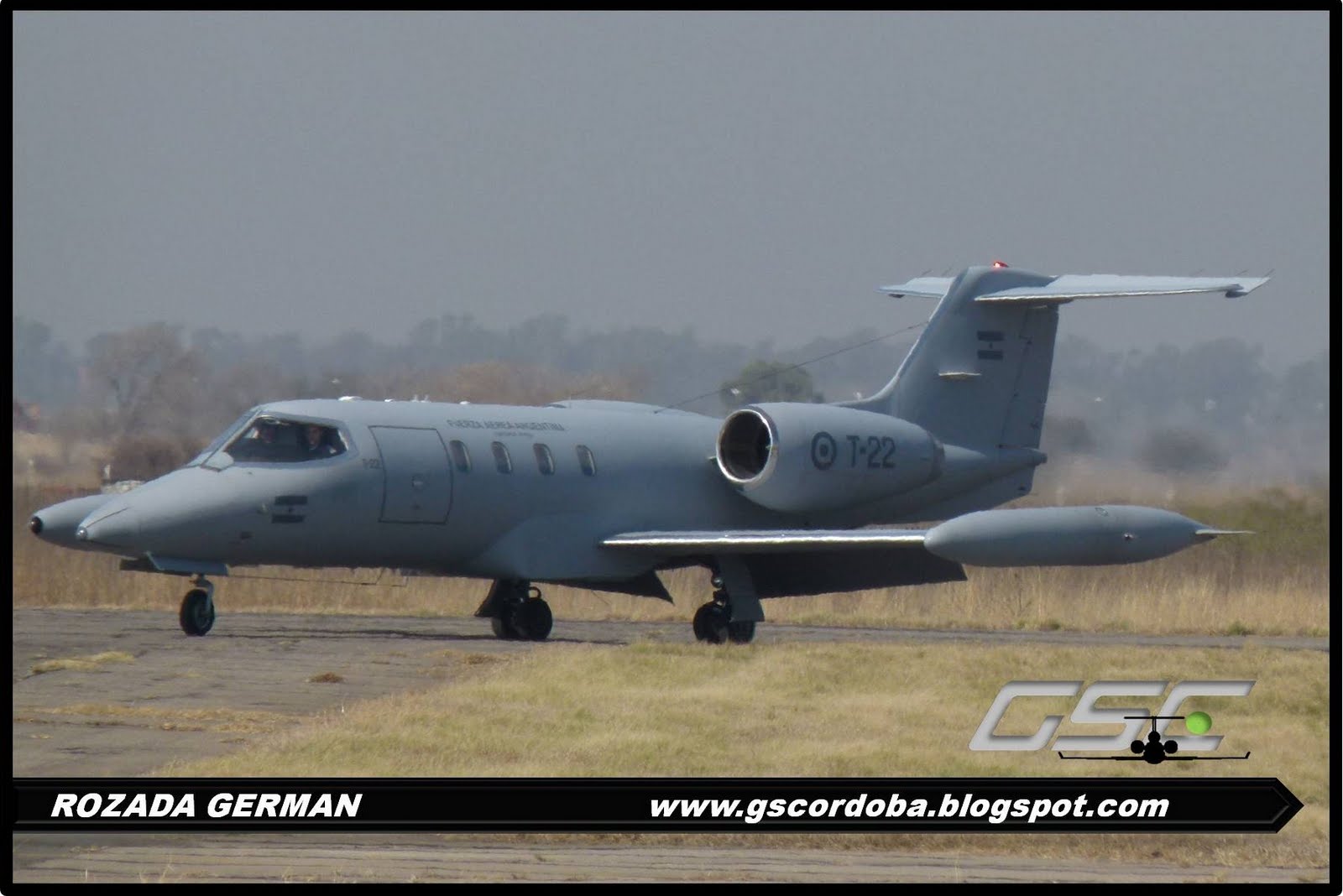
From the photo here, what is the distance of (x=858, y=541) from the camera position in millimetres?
21422

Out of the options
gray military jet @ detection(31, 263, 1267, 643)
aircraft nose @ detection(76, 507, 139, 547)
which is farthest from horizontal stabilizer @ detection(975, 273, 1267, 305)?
aircraft nose @ detection(76, 507, 139, 547)

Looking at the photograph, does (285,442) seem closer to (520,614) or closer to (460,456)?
(460,456)

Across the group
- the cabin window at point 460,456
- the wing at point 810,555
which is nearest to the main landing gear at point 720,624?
the wing at point 810,555

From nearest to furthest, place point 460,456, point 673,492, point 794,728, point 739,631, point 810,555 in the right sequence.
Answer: point 794,728
point 460,456
point 739,631
point 810,555
point 673,492

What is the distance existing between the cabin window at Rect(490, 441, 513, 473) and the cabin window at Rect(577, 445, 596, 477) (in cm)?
107

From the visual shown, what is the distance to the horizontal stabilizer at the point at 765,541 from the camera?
70.0 feet

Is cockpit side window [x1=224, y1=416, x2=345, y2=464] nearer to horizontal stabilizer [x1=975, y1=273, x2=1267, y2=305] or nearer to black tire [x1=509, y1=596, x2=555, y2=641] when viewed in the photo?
black tire [x1=509, y1=596, x2=555, y2=641]

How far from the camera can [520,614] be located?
898 inches

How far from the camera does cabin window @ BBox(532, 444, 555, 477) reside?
74.4 ft

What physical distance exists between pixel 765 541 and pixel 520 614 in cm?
308

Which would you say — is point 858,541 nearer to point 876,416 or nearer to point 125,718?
point 876,416

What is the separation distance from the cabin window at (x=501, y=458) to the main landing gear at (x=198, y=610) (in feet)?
11.4

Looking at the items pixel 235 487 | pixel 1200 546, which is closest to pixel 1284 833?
pixel 235 487

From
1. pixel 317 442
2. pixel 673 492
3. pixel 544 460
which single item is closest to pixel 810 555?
pixel 673 492
